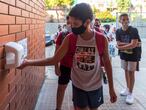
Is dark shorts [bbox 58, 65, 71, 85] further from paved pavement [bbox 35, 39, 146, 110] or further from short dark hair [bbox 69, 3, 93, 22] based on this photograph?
short dark hair [bbox 69, 3, 93, 22]

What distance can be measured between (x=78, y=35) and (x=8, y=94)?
104 cm

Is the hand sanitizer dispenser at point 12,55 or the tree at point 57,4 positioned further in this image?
the tree at point 57,4

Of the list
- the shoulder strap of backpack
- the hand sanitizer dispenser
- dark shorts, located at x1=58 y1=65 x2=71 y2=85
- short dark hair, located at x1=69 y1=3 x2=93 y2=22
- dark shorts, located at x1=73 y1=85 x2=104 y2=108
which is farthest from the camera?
dark shorts, located at x1=58 y1=65 x2=71 y2=85

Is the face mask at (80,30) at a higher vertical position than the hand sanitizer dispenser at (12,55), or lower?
higher

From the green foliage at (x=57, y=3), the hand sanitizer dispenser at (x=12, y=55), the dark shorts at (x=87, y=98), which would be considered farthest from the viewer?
the green foliage at (x=57, y=3)

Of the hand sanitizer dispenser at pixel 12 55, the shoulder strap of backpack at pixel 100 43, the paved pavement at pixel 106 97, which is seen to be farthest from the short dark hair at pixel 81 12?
the paved pavement at pixel 106 97

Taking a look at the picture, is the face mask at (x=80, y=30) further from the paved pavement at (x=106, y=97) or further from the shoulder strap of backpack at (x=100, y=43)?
the paved pavement at (x=106, y=97)

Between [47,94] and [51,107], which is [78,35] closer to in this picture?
[51,107]

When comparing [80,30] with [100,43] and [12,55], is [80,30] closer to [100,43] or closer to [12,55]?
[100,43]

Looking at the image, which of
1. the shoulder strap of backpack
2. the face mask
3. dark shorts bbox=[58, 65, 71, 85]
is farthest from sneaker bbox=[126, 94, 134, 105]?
the face mask

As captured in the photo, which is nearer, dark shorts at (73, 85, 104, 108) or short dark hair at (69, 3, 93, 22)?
short dark hair at (69, 3, 93, 22)

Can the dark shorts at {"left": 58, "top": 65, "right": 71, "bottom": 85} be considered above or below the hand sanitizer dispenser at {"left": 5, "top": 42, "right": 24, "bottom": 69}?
below

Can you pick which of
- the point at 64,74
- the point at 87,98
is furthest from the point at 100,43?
the point at 64,74

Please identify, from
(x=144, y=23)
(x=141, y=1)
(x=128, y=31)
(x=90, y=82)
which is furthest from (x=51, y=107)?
(x=141, y=1)
